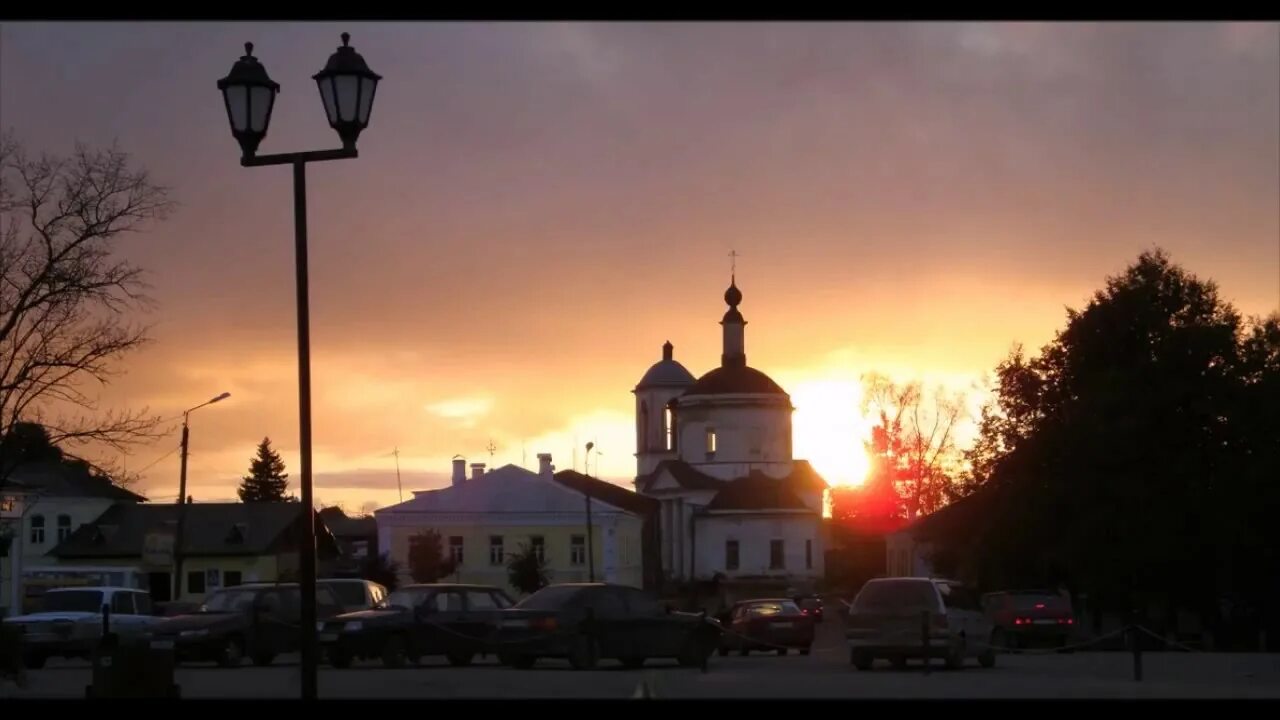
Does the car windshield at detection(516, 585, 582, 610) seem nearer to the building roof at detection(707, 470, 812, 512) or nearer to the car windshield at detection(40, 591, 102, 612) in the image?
the car windshield at detection(40, 591, 102, 612)

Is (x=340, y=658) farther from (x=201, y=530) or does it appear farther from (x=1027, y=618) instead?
(x=201, y=530)

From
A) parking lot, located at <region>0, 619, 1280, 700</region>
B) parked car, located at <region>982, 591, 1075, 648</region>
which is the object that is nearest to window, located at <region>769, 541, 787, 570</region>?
parked car, located at <region>982, 591, 1075, 648</region>

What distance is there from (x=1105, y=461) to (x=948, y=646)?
80.4ft

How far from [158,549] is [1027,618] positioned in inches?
1802

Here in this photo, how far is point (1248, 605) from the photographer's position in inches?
2024

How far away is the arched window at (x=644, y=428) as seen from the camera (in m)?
116

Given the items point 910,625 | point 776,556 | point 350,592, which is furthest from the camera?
point 776,556

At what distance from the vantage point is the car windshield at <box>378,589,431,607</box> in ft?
103

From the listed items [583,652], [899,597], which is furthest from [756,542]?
[583,652]

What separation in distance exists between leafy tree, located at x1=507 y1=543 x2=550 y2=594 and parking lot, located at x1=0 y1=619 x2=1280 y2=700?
4544cm

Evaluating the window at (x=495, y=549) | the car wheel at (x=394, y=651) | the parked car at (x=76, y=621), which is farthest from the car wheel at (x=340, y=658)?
the window at (x=495, y=549)

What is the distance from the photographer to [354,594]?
34281mm
